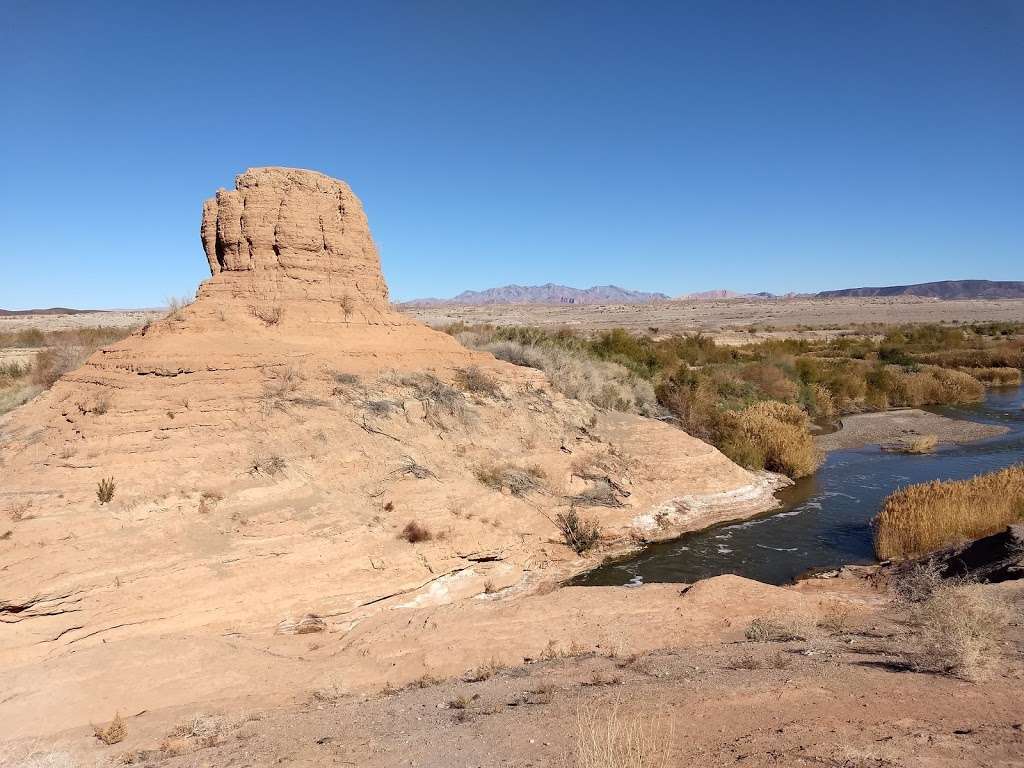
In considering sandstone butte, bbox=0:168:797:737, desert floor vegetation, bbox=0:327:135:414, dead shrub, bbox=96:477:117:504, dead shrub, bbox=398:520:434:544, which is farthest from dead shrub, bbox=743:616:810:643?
desert floor vegetation, bbox=0:327:135:414

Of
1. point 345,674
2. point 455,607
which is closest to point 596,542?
point 455,607

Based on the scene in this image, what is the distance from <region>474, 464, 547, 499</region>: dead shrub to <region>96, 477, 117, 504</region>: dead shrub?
247 inches

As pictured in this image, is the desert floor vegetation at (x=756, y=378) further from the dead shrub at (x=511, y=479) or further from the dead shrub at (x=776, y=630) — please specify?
the dead shrub at (x=776, y=630)

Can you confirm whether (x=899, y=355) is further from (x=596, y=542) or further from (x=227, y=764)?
(x=227, y=764)

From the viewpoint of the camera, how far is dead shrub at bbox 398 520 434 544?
416 inches

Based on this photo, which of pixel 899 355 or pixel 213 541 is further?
pixel 899 355

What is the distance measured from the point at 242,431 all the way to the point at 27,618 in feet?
13.8

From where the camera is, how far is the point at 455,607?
31.9 ft

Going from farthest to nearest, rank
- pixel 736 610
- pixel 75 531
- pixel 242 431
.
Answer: pixel 242 431, pixel 736 610, pixel 75 531

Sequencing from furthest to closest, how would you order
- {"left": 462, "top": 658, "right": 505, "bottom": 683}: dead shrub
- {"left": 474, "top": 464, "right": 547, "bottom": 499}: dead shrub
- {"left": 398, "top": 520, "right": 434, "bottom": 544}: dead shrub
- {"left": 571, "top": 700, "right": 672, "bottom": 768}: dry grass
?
1. {"left": 474, "top": 464, "right": 547, "bottom": 499}: dead shrub
2. {"left": 398, "top": 520, "right": 434, "bottom": 544}: dead shrub
3. {"left": 462, "top": 658, "right": 505, "bottom": 683}: dead shrub
4. {"left": 571, "top": 700, "right": 672, "bottom": 768}: dry grass

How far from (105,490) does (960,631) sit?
10.7m

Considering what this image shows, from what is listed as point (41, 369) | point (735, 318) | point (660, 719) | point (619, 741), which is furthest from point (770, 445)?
point (735, 318)

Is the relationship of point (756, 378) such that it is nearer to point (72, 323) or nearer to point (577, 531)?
point (577, 531)

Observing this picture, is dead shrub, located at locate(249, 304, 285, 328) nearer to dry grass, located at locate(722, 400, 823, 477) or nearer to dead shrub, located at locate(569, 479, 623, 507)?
dead shrub, located at locate(569, 479, 623, 507)
